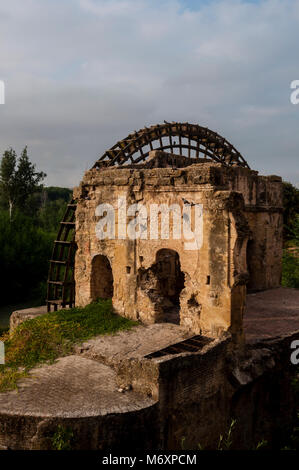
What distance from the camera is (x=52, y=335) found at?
31.9 feet

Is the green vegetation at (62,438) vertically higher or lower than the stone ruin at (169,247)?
lower

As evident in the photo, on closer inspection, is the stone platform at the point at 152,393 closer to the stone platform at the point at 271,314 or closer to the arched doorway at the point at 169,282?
the stone platform at the point at 271,314

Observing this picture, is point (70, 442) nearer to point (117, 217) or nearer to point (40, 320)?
point (40, 320)

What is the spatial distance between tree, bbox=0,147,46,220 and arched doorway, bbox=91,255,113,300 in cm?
1608

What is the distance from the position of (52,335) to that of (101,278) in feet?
10.3

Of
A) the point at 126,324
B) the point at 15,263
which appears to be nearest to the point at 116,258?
the point at 126,324

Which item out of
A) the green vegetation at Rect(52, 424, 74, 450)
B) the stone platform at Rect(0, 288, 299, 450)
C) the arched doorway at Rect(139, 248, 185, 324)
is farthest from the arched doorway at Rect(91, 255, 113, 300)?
the green vegetation at Rect(52, 424, 74, 450)

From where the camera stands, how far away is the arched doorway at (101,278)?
40.5 feet

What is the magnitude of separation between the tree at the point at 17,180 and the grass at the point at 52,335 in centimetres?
1764

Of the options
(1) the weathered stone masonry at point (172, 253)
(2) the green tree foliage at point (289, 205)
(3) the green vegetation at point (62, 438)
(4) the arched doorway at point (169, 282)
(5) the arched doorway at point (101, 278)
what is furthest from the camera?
(2) the green tree foliage at point (289, 205)

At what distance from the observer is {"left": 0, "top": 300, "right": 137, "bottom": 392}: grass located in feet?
27.5

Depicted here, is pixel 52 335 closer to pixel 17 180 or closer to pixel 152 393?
pixel 152 393

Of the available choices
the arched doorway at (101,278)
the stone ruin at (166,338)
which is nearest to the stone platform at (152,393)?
the stone ruin at (166,338)

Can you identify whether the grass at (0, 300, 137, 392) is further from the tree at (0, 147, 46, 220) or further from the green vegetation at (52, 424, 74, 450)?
the tree at (0, 147, 46, 220)
